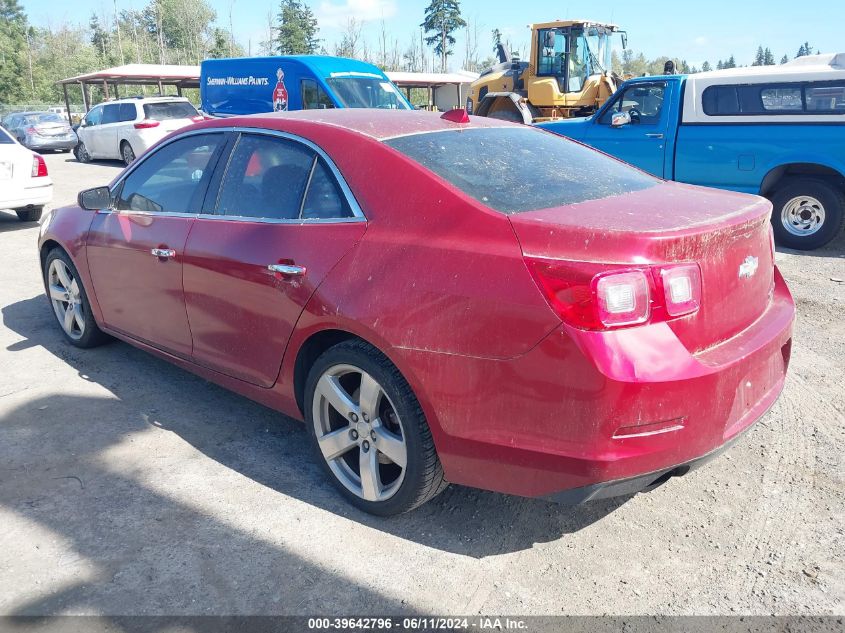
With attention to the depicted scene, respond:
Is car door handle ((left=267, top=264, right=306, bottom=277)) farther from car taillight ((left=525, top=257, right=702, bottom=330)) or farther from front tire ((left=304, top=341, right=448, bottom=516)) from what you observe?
car taillight ((left=525, top=257, right=702, bottom=330))

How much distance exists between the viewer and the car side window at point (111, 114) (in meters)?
17.9

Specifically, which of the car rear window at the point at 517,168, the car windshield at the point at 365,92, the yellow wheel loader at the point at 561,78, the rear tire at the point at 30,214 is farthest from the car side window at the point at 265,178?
the yellow wheel loader at the point at 561,78

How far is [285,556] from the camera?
272 centimetres

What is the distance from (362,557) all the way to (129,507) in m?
1.09

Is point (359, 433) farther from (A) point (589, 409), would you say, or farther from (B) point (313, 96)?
(B) point (313, 96)

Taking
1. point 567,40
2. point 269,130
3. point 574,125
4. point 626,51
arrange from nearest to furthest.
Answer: point 269,130 → point 574,125 → point 567,40 → point 626,51

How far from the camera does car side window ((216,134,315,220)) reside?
10.5ft

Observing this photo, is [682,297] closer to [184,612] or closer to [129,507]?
[184,612]

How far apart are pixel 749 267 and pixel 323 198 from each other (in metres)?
1.74

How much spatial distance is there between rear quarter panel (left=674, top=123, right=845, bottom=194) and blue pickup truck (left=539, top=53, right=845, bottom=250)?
0.03 feet

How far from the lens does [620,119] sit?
8.81 meters

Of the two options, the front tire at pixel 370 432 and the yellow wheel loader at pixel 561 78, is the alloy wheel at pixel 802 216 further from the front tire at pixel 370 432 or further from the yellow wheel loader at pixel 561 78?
the yellow wheel loader at pixel 561 78

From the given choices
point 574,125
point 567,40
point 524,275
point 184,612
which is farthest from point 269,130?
point 567,40

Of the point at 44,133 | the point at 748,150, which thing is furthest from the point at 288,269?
the point at 44,133
